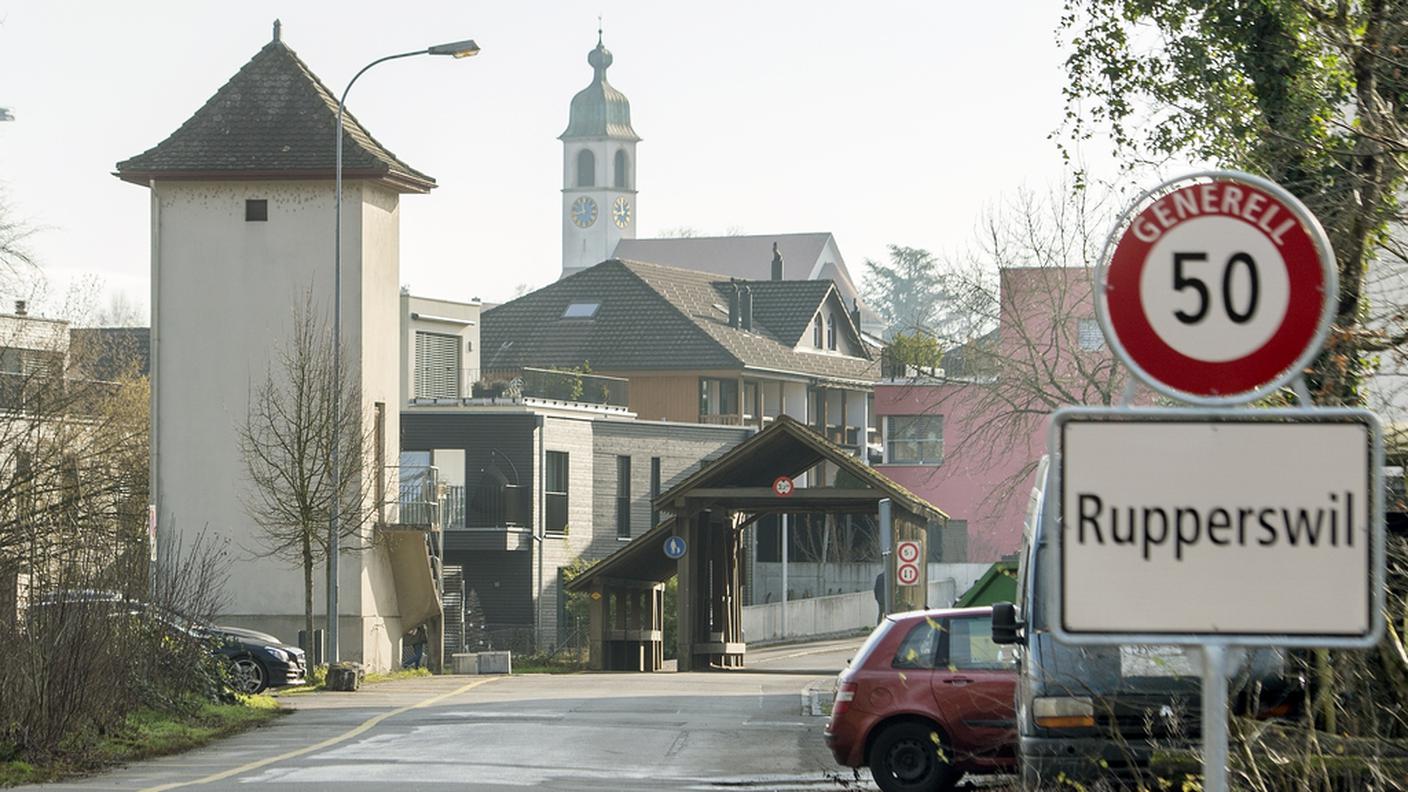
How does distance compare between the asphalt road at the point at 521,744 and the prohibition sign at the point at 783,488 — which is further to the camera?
the prohibition sign at the point at 783,488

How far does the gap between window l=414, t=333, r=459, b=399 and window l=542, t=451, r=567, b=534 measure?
3.73 metres

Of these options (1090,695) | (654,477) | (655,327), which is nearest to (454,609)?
(654,477)

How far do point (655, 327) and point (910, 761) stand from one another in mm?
60240

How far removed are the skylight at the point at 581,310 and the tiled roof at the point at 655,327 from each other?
23cm

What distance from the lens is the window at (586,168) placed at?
157000 mm

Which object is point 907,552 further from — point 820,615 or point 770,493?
point 820,615

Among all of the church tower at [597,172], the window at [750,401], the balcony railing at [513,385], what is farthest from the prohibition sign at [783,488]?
the church tower at [597,172]

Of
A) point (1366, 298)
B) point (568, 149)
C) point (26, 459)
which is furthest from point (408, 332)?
point (568, 149)

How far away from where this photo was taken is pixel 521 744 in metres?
20.1

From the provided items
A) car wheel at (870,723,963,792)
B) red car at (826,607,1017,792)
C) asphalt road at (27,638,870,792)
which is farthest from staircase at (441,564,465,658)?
car wheel at (870,723,963,792)

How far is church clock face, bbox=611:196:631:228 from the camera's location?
156312mm

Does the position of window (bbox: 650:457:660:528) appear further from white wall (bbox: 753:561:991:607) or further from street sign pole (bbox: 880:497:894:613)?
street sign pole (bbox: 880:497:894:613)

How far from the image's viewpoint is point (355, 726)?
23328mm

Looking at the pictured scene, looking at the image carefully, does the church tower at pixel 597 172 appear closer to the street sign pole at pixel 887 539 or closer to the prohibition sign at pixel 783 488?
the prohibition sign at pixel 783 488
